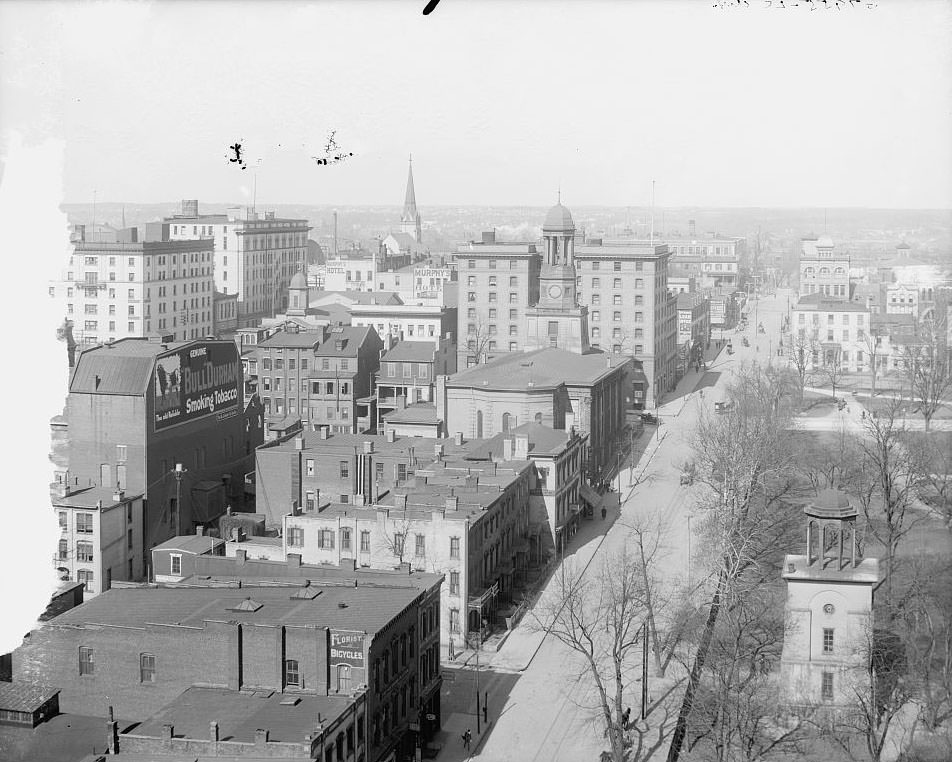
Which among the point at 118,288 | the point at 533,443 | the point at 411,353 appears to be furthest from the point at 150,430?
the point at 118,288

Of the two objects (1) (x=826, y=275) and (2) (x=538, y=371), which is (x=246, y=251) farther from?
(2) (x=538, y=371)

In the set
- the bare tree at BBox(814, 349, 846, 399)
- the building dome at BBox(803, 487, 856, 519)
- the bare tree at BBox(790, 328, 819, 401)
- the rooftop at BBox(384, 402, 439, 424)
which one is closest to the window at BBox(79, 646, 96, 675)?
the building dome at BBox(803, 487, 856, 519)

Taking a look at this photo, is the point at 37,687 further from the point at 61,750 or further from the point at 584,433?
the point at 584,433

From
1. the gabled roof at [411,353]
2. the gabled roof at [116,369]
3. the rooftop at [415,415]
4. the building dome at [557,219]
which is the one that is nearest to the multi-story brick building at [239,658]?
the gabled roof at [116,369]

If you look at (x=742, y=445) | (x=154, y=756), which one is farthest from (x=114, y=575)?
(x=742, y=445)

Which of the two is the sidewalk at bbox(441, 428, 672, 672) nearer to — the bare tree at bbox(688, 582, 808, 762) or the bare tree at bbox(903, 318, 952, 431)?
the bare tree at bbox(688, 582, 808, 762)
